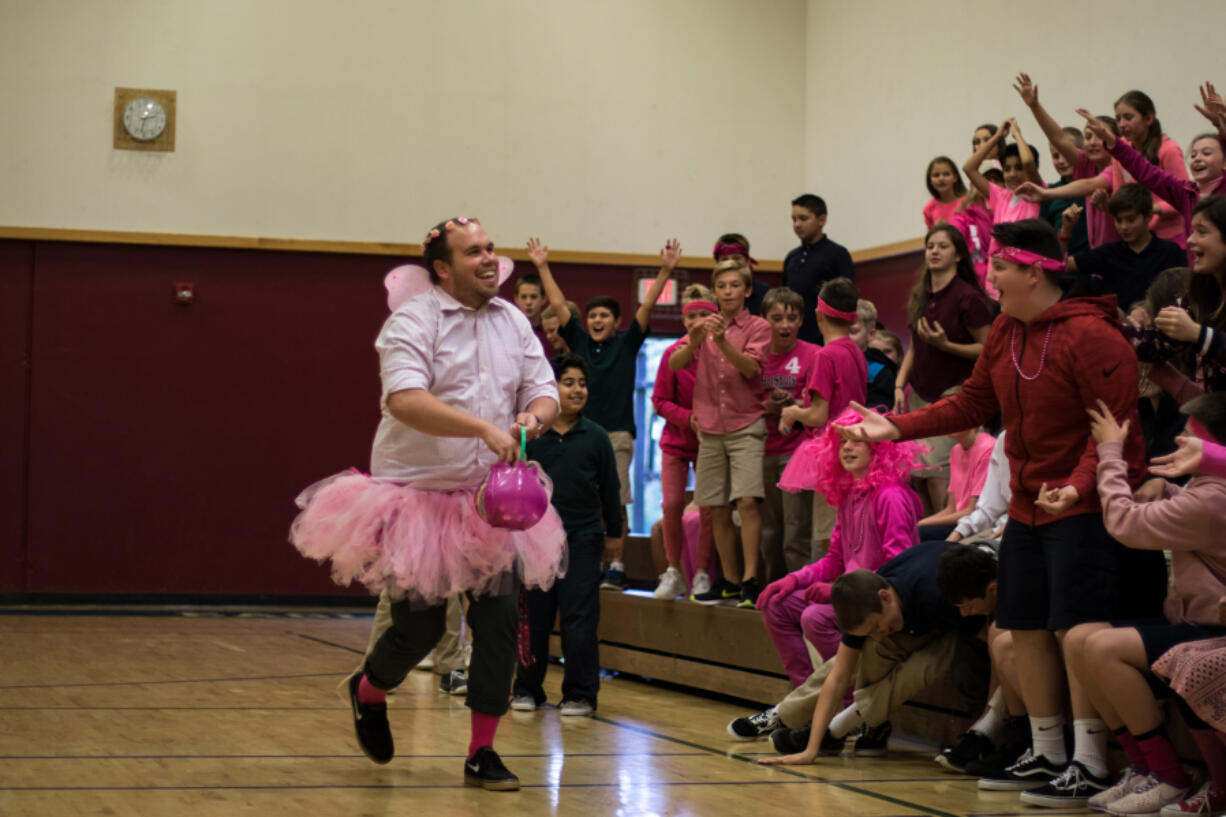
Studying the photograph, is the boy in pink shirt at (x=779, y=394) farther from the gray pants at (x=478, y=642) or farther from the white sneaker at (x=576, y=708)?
the gray pants at (x=478, y=642)

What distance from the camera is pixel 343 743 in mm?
4648

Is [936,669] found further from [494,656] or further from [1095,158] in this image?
[1095,158]

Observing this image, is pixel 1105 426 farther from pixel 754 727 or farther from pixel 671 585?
pixel 671 585

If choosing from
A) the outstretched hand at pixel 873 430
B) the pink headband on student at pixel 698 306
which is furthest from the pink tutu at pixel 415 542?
the pink headband on student at pixel 698 306

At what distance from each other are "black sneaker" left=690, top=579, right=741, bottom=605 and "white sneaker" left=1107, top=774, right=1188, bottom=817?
272 centimetres

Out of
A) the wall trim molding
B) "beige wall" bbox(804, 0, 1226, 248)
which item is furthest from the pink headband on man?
the wall trim molding

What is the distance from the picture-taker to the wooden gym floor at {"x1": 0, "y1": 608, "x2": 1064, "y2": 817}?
3.67m

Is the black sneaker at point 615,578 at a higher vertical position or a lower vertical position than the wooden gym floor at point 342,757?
higher

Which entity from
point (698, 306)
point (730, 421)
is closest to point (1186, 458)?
point (730, 421)

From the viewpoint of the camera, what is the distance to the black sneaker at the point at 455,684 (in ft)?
20.0

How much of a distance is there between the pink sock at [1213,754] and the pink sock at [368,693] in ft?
7.66

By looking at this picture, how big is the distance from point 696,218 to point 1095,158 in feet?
17.4

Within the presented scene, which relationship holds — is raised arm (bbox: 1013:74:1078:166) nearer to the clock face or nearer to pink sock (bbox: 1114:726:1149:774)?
pink sock (bbox: 1114:726:1149:774)

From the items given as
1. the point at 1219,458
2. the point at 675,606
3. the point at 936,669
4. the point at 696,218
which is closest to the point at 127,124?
the point at 696,218
